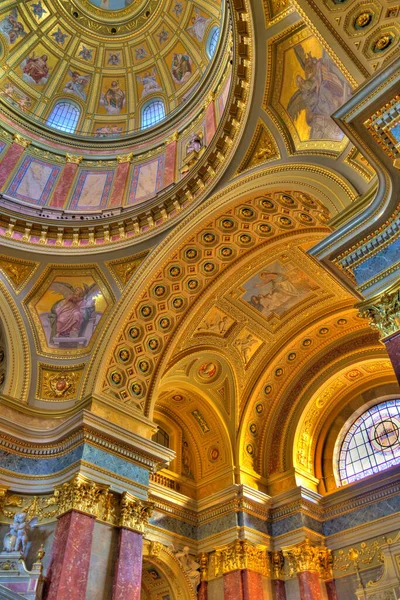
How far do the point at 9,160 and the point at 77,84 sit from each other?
4.80 metres

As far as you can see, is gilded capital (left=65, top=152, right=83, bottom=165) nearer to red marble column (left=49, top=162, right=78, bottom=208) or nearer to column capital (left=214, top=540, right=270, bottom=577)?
red marble column (left=49, top=162, right=78, bottom=208)

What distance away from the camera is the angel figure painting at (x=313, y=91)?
9516mm

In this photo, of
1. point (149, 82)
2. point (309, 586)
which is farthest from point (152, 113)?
point (309, 586)

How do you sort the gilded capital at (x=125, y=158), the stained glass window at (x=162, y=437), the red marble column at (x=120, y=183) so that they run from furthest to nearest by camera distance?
the gilded capital at (x=125, y=158) < the stained glass window at (x=162, y=437) < the red marble column at (x=120, y=183)

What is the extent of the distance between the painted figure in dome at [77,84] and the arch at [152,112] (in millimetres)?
2327

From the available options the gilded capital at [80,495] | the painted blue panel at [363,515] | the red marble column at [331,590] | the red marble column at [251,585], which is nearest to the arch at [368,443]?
the painted blue panel at [363,515]

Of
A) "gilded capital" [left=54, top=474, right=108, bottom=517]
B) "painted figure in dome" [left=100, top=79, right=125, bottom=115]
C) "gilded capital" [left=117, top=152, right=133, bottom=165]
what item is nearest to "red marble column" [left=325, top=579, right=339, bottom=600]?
"gilded capital" [left=54, top=474, right=108, bottom=517]

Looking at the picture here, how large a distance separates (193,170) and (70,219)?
3982 millimetres

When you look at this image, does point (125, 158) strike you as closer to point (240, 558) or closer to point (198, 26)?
point (198, 26)

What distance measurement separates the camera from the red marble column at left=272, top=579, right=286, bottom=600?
13570 mm

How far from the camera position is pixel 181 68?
17516 mm

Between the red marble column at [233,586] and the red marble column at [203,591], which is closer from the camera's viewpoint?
the red marble column at [233,586]

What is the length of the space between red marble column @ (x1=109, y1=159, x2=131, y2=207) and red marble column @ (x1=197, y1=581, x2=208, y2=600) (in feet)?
35.7

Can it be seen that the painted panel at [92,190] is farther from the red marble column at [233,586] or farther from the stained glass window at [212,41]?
the red marble column at [233,586]
